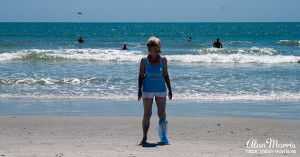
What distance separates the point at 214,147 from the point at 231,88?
7.68 m

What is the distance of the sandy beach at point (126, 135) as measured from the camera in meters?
5.56

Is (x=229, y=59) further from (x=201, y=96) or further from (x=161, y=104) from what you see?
(x=161, y=104)

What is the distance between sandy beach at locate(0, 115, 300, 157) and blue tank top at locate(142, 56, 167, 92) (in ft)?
2.48

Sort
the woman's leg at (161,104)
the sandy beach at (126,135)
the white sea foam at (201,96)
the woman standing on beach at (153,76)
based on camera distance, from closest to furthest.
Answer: the sandy beach at (126,135)
the woman standing on beach at (153,76)
the woman's leg at (161,104)
the white sea foam at (201,96)

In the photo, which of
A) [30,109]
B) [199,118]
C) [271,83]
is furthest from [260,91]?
[30,109]

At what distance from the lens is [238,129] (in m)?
7.53

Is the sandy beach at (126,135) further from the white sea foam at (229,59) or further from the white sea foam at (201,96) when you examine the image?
the white sea foam at (229,59)

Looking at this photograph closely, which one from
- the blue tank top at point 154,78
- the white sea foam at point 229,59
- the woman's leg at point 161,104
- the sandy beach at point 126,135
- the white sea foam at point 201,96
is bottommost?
the sandy beach at point 126,135

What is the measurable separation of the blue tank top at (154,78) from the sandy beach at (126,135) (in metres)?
0.75

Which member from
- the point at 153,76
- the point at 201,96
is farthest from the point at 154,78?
the point at 201,96

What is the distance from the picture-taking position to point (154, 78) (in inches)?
235

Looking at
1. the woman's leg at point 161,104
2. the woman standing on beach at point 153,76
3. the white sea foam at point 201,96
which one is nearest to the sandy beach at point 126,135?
the woman's leg at point 161,104

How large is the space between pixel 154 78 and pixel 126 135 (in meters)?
1.40

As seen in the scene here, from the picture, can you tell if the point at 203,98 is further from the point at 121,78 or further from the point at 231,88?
the point at 121,78
